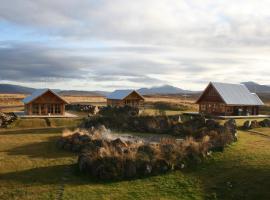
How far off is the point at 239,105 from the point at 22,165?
133 ft

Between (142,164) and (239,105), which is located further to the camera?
(239,105)

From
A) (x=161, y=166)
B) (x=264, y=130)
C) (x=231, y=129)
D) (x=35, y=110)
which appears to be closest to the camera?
(x=161, y=166)

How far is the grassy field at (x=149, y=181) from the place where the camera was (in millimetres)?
18797

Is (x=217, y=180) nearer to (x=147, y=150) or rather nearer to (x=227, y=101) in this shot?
(x=147, y=150)

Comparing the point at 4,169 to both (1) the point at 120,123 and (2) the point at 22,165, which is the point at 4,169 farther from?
(1) the point at 120,123

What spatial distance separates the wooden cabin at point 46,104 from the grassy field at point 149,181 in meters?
29.1

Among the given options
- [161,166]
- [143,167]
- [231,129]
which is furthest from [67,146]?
[231,129]

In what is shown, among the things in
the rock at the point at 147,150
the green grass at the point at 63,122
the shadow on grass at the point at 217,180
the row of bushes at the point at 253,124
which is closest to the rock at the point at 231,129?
the row of bushes at the point at 253,124

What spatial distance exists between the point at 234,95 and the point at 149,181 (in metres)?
41.2

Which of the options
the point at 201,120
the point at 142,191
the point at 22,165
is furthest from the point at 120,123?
the point at 142,191

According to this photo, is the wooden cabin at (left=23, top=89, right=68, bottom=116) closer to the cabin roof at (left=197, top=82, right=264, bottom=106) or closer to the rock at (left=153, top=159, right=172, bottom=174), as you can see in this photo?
the cabin roof at (left=197, top=82, right=264, bottom=106)

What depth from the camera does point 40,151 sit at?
2908 centimetres

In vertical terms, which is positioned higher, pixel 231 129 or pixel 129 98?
pixel 129 98

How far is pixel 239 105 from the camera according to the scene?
57.4 meters
